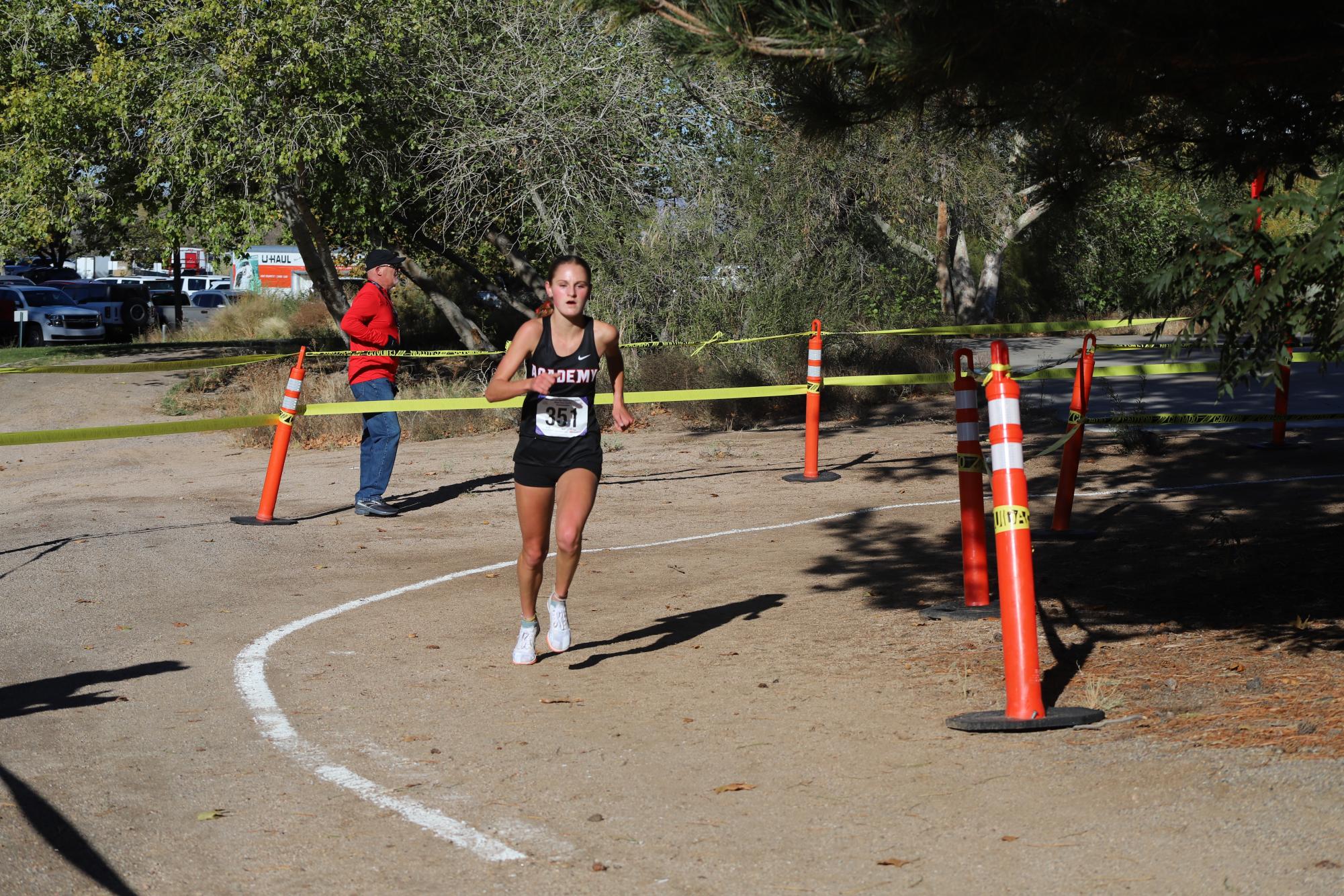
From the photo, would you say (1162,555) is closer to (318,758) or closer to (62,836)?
(318,758)

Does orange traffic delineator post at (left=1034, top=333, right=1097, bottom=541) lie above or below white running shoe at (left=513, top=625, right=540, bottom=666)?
above

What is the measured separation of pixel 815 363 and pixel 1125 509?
3.13m

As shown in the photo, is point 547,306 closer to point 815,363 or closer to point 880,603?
point 880,603

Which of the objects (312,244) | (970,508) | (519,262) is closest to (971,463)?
(970,508)

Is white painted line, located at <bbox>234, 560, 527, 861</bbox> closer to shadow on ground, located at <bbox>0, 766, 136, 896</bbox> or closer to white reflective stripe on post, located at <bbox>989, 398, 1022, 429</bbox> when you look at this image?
shadow on ground, located at <bbox>0, 766, 136, 896</bbox>

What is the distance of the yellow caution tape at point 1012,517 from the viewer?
5.32 meters

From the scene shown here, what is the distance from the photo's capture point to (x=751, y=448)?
1559 centimetres

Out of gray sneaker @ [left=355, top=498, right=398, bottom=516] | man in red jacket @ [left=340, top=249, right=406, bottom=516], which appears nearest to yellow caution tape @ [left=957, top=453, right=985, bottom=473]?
man in red jacket @ [left=340, top=249, right=406, bottom=516]

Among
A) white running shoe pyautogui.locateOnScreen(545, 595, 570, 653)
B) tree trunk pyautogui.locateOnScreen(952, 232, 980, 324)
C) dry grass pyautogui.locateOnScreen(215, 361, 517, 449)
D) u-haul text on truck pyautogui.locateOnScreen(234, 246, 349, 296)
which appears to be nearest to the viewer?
white running shoe pyautogui.locateOnScreen(545, 595, 570, 653)

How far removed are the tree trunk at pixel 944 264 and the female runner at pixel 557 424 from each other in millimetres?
24022

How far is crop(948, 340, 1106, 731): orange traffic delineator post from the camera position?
5324 mm

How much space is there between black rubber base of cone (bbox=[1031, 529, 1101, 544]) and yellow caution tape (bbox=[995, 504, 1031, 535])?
4.55 metres

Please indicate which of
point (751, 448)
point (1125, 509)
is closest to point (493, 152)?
point (751, 448)

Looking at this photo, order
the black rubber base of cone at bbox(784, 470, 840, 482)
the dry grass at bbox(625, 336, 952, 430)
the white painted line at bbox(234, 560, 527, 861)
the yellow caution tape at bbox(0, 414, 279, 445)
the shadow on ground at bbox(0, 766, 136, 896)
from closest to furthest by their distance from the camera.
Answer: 1. the shadow on ground at bbox(0, 766, 136, 896)
2. the white painted line at bbox(234, 560, 527, 861)
3. the yellow caution tape at bbox(0, 414, 279, 445)
4. the black rubber base of cone at bbox(784, 470, 840, 482)
5. the dry grass at bbox(625, 336, 952, 430)
